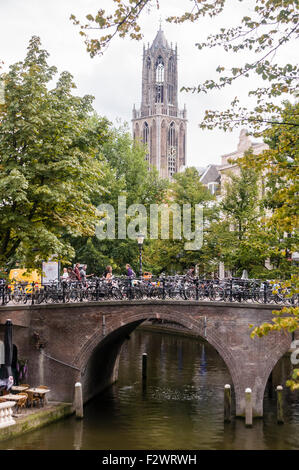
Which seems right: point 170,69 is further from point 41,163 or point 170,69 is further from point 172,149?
point 41,163

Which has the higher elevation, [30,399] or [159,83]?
[159,83]

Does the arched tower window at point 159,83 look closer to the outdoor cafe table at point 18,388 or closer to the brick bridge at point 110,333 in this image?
the brick bridge at point 110,333

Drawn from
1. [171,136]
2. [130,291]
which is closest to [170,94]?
[171,136]

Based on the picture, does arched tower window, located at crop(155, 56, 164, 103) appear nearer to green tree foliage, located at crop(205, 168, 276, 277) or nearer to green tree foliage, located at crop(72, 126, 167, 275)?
green tree foliage, located at crop(72, 126, 167, 275)

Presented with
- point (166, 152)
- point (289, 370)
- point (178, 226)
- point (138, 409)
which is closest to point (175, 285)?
point (138, 409)

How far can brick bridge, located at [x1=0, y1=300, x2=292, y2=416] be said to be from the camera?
23062mm

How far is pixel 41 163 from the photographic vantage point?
71.1 feet

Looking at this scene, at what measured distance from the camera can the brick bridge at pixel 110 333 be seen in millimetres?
23062

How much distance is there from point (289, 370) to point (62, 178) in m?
18.9

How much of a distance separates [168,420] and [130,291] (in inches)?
213

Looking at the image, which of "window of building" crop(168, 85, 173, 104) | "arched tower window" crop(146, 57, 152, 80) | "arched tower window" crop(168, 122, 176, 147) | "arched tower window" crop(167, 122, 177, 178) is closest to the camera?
"arched tower window" crop(146, 57, 152, 80)

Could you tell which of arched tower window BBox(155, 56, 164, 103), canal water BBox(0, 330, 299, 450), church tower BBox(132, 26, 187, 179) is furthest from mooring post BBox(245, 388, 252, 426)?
arched tower window BBox(155, 56, 164, 103)

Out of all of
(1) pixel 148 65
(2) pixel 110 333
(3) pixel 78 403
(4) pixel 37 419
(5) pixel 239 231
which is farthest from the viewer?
(1) pixel 148 65

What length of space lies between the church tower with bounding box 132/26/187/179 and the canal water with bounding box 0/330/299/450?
72.5 meters
